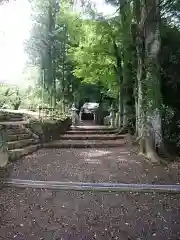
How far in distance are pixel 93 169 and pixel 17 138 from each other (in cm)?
328

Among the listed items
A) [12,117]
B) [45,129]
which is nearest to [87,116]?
[45,129]

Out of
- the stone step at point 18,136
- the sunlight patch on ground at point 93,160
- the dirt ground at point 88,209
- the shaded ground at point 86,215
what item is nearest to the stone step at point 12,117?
the stone step at point 18,136

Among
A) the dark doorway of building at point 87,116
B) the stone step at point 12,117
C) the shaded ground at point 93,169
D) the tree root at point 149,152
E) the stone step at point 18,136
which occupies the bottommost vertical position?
the shaded ground at point 93,169

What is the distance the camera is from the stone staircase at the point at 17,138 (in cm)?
978

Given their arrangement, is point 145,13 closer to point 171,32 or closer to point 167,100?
point 171,32

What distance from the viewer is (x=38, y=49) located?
966 inches

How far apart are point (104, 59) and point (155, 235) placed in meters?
15.5

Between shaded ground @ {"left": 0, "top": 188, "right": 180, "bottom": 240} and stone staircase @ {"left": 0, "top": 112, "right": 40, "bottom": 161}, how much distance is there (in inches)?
122

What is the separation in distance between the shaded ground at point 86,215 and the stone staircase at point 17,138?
10.2 feet

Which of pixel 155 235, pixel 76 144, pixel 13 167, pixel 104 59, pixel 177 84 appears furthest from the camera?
pixel 104 59

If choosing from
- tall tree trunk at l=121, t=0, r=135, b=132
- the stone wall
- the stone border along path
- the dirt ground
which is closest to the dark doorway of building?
tall tree trunk at l=121, t=0, r=135, b=132

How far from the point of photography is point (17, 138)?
10992 millimetres

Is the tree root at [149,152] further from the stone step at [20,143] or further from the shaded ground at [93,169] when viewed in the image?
the stone step at [20,143]

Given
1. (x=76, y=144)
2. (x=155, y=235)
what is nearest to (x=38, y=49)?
(x=76, y=144)
